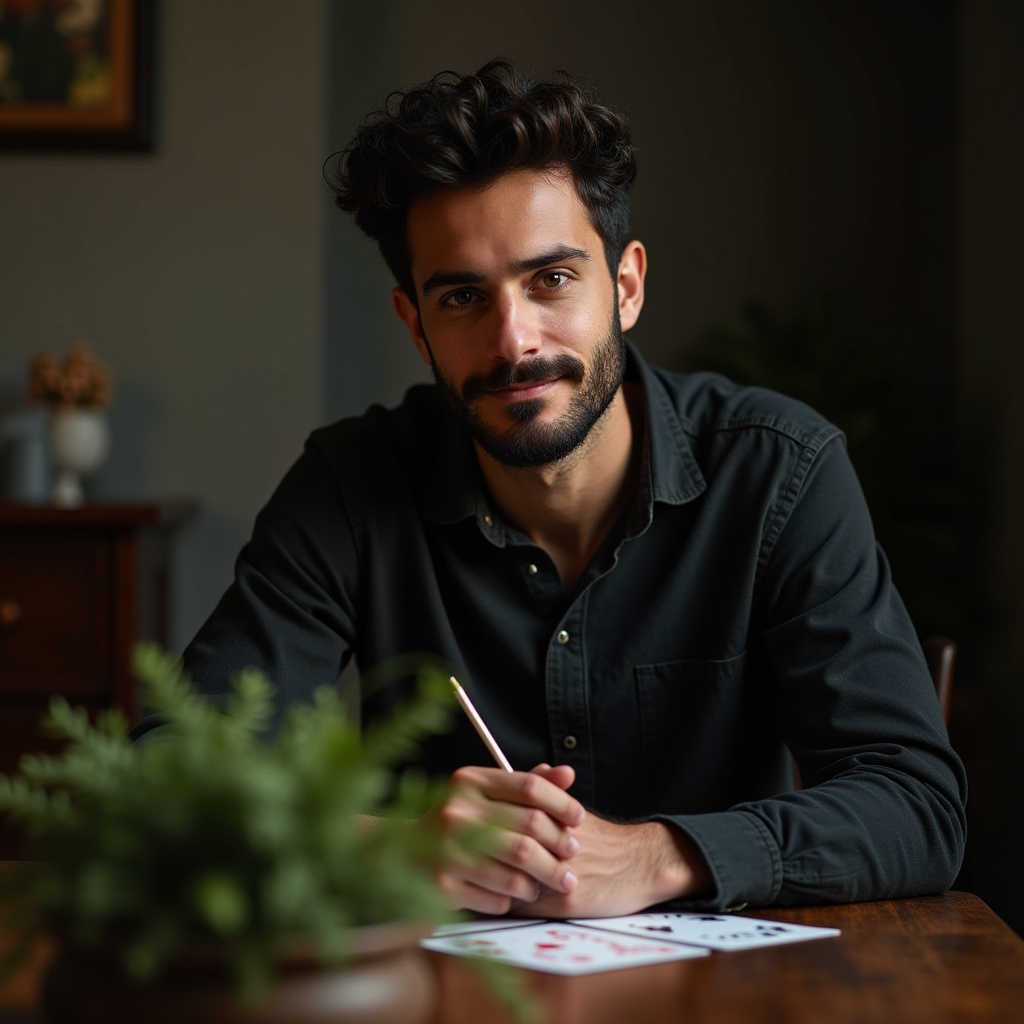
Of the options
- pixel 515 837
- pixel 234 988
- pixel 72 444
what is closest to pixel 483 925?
pixel 515 837

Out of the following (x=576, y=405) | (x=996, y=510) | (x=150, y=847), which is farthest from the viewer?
(x=996, y=510)

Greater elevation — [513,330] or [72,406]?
[513,330]

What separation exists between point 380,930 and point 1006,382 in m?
2.80

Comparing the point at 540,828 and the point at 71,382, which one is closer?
the point at 540,828

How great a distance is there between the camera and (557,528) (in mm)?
1748

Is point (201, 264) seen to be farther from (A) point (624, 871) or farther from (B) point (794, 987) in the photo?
(B) point (794, 987)

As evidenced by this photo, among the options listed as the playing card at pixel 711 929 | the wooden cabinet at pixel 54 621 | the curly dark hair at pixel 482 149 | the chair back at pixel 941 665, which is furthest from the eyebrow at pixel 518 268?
the wooden cabinet at pixel 54 621

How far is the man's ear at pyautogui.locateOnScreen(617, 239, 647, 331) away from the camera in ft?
6.16

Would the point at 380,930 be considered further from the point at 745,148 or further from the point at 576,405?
the point at 745,148

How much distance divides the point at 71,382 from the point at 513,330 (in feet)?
5.90

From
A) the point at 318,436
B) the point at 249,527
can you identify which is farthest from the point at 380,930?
the point at 249,527

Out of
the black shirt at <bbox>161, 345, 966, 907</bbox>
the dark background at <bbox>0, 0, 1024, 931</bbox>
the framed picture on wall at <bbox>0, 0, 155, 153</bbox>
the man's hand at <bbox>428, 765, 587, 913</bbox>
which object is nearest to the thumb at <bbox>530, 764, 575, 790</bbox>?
the man's hand at <bbox>428, 765, 587, 913</bbox>

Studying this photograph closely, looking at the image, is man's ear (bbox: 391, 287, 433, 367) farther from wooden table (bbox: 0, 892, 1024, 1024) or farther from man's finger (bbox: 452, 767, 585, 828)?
wooden table (bbox: 0, 892, 1024, 1024)

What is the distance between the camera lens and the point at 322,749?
61cm
